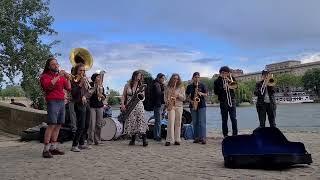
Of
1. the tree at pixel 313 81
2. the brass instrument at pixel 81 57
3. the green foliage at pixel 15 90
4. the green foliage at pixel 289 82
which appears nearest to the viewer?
the brass instrument at pixel 81 57

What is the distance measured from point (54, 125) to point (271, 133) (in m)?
4.04

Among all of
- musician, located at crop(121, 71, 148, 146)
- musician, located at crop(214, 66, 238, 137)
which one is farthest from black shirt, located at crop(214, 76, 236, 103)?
musician, located at crop(121, 71, 148, 146)

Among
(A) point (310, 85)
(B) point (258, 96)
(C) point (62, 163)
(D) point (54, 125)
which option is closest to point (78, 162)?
(C) point (62, 163)

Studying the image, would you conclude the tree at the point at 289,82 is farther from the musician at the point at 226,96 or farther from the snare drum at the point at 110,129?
the musician at the point at 226,96

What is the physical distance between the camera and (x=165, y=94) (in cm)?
1239

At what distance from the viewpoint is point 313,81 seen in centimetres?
12150

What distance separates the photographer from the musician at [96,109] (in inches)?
470

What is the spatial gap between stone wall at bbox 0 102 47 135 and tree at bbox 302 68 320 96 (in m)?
108

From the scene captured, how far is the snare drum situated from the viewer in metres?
13.3

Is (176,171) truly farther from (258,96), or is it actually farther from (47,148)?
(258,96)

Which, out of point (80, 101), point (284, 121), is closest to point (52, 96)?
point (80, 101)

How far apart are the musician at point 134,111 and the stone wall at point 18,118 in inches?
158

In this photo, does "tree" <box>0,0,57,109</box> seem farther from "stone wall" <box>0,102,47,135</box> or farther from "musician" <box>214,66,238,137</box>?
"musician" <box>214,66,238,137</box>

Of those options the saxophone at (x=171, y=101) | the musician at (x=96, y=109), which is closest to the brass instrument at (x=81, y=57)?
the musician at (x=96, y=109)
